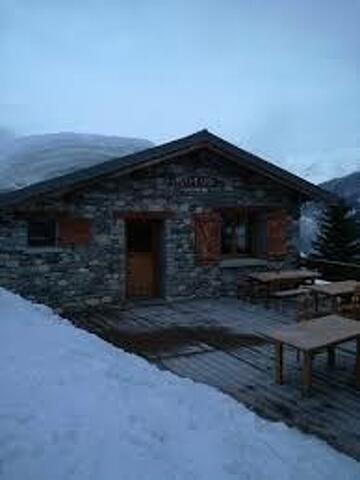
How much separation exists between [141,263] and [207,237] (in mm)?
1887

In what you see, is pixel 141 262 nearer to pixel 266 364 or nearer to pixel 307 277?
pixel 307 277

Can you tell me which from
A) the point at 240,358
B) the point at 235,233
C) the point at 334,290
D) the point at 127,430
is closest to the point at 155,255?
the point at 235,233

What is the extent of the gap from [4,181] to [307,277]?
4022 cm

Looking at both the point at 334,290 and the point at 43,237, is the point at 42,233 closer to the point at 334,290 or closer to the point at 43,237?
the point at 43,237

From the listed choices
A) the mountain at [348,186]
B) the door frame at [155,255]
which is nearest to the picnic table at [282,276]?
the door frame at [155,255]

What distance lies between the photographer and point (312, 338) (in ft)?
26.4

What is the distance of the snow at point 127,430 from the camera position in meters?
4.25

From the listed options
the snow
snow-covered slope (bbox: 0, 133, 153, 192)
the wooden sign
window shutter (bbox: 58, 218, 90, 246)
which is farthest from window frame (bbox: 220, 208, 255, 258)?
snow-covered slope (bbox: 0, 133, 153, 192)

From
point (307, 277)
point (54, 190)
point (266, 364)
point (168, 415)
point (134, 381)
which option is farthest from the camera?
point (307, 277)

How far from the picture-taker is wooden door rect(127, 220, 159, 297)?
15.8 metres

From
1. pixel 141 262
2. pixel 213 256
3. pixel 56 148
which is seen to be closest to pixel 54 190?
pixel 141 262

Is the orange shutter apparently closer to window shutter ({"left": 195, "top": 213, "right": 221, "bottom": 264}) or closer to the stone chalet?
the stone chalet

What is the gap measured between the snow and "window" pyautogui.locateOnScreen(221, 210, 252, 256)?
376 inches

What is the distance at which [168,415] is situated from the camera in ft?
17.3
